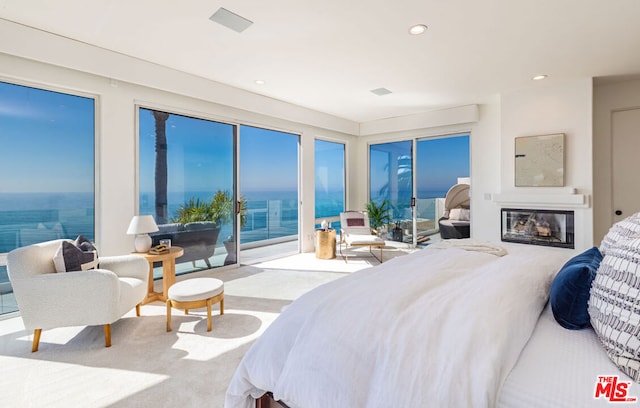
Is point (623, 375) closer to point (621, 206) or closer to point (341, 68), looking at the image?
point (341, 68)

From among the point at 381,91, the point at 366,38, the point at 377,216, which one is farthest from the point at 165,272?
the point at 377,216

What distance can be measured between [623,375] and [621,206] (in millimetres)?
4704

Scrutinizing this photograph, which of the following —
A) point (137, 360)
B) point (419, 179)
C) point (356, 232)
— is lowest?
point (137, 360)

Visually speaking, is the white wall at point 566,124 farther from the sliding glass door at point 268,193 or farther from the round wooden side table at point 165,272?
the round wooden side table at point 165,272

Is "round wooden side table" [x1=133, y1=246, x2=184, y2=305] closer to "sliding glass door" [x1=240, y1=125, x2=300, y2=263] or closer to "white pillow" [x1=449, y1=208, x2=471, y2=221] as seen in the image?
"sliding glass door" [x1=240, y1=125, x2=300, y2=263]

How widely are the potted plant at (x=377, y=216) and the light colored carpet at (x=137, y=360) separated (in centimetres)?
343

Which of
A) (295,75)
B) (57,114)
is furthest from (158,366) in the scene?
(295,75)

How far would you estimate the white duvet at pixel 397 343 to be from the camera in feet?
3.12

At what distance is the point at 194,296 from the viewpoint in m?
2.51

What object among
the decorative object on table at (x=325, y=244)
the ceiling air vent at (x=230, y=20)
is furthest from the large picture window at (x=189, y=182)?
the ceiling air vent at (x=230, y=20)

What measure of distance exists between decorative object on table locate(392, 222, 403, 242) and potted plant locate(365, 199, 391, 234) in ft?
0.69

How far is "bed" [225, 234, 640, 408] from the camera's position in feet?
2.97

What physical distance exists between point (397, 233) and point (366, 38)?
4.37 meters

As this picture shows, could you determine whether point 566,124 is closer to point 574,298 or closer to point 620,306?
point 574,298
